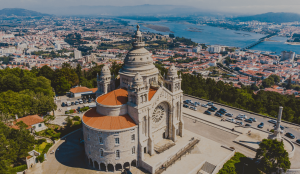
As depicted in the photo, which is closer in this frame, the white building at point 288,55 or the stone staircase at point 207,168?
the stone staircase at point 207,168

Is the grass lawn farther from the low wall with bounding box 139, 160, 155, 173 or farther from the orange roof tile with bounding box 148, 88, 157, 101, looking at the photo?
the orange roof tile with bounding box 148, 88, 157, 101

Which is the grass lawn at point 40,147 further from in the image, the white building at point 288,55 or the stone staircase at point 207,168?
the white building at point 288,55

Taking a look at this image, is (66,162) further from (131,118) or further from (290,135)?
(290,135)

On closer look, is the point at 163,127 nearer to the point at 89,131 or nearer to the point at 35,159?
the point at 89,131

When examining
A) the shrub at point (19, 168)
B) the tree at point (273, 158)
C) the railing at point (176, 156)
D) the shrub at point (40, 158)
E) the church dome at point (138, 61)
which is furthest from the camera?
the church dome at point (138, 61)

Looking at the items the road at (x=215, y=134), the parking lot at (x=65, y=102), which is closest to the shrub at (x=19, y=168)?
the parking lot at (x=65, y=102)

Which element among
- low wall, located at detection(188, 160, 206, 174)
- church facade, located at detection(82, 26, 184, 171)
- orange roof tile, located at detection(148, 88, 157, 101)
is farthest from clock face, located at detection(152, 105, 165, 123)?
low wall, located at detection(188, 160, 206, 174)
